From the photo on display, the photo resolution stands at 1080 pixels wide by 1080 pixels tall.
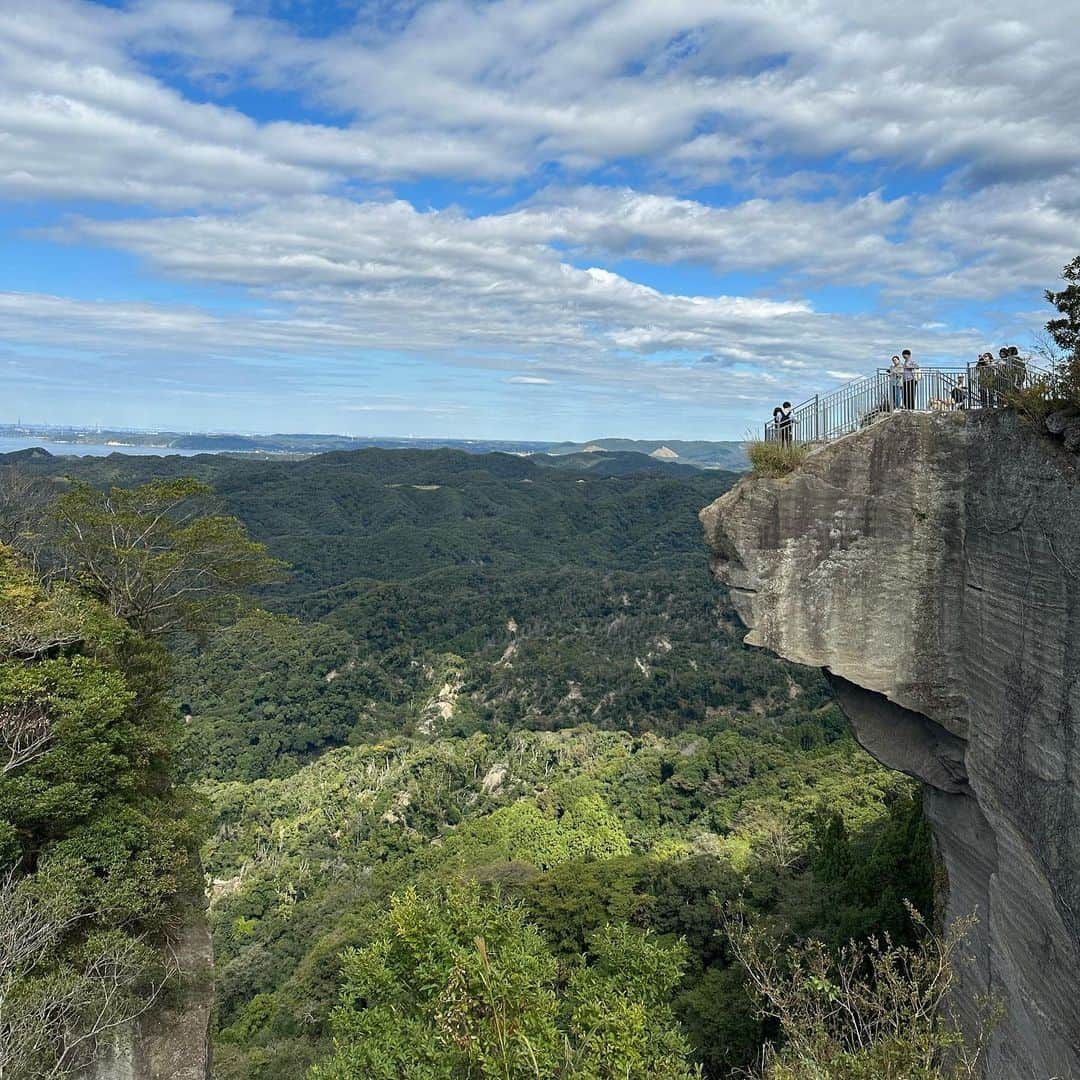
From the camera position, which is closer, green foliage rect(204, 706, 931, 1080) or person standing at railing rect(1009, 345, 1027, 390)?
person standing at railing rect(1009, 345, 1027, 390)

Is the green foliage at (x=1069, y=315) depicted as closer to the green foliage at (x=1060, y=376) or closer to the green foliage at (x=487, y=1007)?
the green foliage at (x=1060, y=376)

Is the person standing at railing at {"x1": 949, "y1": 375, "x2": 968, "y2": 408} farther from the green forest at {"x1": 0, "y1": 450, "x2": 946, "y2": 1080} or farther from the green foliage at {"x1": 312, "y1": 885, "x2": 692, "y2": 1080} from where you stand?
the green foliage at {"x1": 312, "y1": 885, "x2": 692, "y2": 1080}

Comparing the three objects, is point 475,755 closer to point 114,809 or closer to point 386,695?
point 386,695

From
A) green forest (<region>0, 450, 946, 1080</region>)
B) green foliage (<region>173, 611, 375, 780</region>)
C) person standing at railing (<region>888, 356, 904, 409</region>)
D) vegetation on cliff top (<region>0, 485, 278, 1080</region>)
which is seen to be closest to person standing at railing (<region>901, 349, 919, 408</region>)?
person standing at railing (<region>888, 356, 904, 409</region>)

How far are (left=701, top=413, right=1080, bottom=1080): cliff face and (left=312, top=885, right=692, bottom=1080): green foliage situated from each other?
16.8ft

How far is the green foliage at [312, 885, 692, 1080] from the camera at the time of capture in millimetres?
9422

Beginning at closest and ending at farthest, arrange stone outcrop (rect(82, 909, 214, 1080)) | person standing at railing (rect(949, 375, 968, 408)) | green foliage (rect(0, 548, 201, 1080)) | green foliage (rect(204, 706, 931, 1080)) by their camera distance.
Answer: green foliage (rect(0, 548, 201, 1080)) < person standing at railing (rect(949, 375, 968, 408)) < stone outcrop (rect(82, 909, 214, 1080)) < green foliage (rect(204, 706, 931, 1080))

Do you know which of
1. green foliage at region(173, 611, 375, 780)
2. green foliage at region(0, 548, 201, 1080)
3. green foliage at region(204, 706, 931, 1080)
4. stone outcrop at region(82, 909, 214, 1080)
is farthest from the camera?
green foliage at region(173, 611, 375, 780)

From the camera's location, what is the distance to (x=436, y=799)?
58281mm

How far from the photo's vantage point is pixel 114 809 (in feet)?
49.9

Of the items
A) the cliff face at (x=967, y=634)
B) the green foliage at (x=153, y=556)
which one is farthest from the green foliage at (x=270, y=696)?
the cliff face at (x=967, y=634)

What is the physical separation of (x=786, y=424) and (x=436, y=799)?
49.8 meters

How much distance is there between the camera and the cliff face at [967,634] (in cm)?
1038

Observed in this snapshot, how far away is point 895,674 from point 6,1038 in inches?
592
